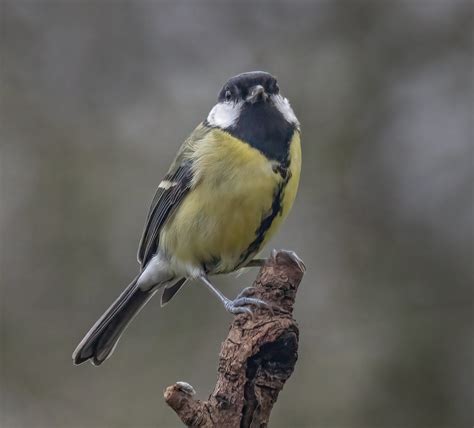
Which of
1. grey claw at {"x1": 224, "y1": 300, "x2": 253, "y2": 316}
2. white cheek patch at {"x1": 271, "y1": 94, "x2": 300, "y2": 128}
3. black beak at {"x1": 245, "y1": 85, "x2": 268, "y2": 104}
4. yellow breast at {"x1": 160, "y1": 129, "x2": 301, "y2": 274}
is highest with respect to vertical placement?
white cheek patch at {"x1": 271, "y1": 94, "x2": 300, "y2": 128}

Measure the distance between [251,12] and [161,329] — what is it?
3.44 meters

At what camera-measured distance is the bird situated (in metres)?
3.92

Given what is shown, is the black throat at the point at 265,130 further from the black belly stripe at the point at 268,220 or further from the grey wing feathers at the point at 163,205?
the grey wing feathers at the point at 163,205

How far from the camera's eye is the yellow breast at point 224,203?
3893mm

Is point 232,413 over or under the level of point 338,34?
under

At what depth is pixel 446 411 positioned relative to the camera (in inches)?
277

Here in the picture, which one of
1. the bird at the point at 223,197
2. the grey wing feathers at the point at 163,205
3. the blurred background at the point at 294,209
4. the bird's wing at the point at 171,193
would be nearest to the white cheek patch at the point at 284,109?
the bird at the point at 223,197

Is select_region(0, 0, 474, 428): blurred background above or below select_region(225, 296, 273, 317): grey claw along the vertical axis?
above

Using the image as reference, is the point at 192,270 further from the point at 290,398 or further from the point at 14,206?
the point at 14,206

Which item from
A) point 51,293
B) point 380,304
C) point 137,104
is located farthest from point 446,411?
point 137,104

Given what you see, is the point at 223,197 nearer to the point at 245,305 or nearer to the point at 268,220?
the point at 268,220

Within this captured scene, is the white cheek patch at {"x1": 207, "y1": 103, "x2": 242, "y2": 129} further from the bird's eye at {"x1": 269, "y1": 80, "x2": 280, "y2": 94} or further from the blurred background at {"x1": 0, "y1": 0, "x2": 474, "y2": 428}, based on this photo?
the blurred background at {"x1": 0, "y1": 0, "x2": 474, "y2": 428}

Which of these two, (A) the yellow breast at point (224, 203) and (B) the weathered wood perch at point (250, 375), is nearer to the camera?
(B) the weathered wood perch at point (250, 375)

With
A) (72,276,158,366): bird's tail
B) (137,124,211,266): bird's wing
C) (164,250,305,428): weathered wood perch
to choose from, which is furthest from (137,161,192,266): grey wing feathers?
(164,250,305,428): weathered wood perch
